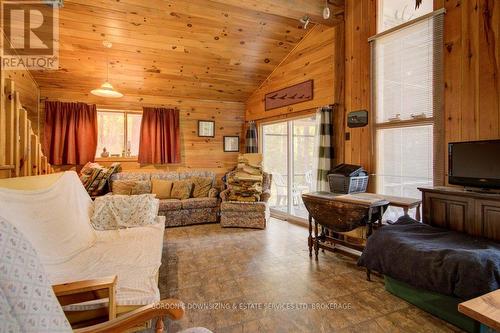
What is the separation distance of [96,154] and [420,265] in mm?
5053

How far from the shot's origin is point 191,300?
2.14 m

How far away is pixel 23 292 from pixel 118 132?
4.75m

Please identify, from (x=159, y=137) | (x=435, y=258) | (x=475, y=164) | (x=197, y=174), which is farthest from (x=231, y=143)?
(x=435, y=258)

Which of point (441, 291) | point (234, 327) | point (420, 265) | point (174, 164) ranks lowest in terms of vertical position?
point (234, 327)

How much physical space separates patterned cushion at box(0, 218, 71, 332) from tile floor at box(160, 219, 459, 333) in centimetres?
117

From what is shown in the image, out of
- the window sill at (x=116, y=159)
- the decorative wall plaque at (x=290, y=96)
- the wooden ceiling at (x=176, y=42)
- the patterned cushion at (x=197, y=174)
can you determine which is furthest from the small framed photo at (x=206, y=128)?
the window sill at (x=116, y=159)

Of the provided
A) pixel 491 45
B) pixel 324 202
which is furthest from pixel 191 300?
pixel 491 45

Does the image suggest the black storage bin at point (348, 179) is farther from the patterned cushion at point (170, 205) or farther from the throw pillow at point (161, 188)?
the throw pillow at point (161, 188)

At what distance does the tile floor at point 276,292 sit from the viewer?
1840 mm

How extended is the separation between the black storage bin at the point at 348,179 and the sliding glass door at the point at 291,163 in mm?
1329

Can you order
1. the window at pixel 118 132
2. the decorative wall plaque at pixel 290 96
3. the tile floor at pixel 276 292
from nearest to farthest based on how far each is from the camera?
1. the tile floor at pixel 276 292
2. the decorative wall plaque at pixel 290 96
3. the window at pixel 118 132

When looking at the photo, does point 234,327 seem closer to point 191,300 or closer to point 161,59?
point 191,300

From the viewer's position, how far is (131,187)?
4.41 meters

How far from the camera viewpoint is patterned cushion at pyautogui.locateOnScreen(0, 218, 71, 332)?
71 cm
